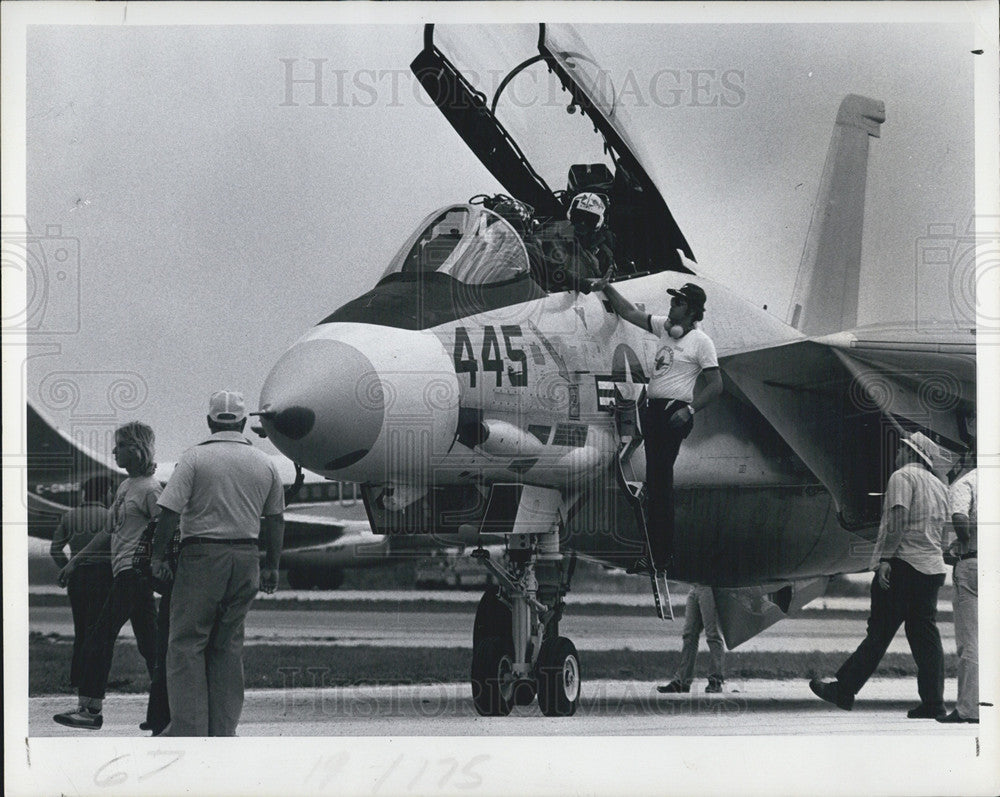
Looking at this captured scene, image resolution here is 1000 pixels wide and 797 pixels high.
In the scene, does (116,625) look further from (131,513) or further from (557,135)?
(557,135)

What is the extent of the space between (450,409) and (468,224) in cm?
132

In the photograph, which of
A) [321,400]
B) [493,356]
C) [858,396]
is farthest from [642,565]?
[321,400]

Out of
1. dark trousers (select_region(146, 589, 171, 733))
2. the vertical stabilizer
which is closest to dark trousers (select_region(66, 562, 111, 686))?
dark trousers (select_region(146, 589, 171, 733))

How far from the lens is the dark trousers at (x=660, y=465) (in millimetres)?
8016

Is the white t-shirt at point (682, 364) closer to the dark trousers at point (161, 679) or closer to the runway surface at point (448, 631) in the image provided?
the dark trousers at point (161, 679)

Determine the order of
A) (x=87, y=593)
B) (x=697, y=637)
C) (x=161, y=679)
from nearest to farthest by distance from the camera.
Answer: (x=161, y=679) → (x=87, y=593) → (x=697, y=637)

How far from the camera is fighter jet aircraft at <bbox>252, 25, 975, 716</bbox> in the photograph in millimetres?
7152

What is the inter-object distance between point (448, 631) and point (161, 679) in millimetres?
5683

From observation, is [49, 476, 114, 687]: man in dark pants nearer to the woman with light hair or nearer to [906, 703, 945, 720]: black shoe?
the woman with light hair

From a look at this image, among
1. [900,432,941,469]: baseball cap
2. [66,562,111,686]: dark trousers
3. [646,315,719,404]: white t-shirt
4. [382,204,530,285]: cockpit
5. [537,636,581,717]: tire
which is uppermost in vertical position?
[382,204,530,285]: cockpit

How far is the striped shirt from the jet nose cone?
351 centimetres

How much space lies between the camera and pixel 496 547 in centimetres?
863

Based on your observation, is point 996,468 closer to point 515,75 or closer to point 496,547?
point 496,547

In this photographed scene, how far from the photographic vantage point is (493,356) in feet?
24.6
